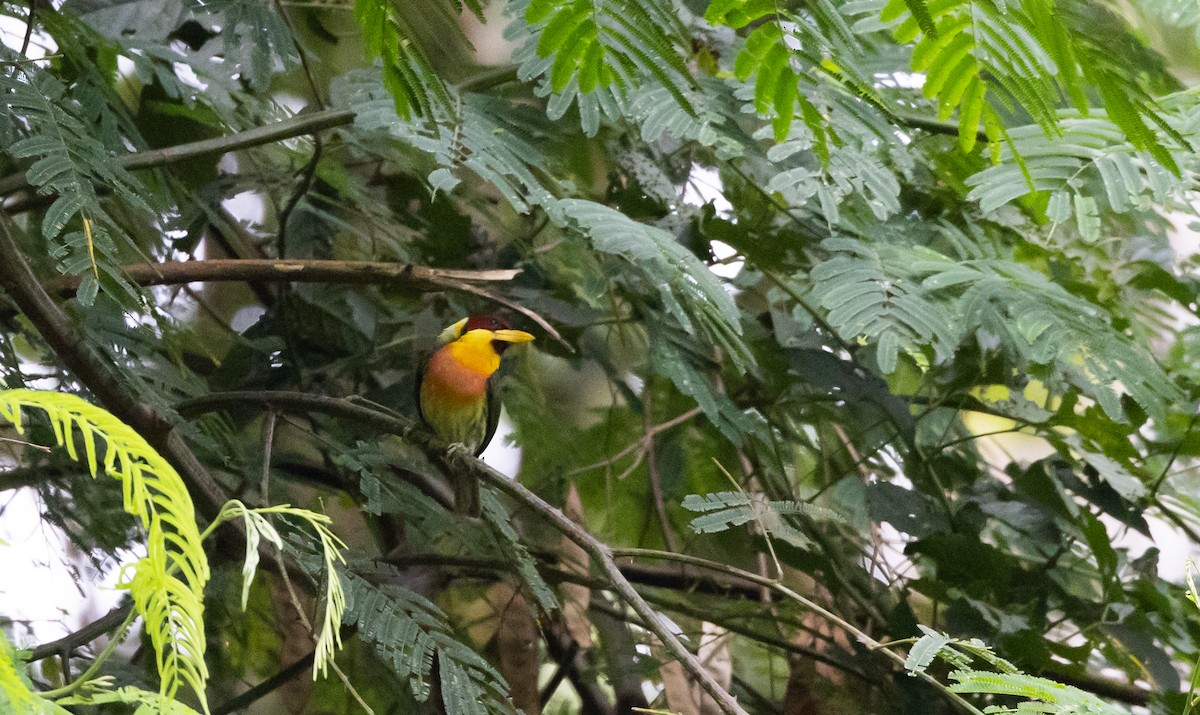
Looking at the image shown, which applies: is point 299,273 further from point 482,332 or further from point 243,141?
point 482,332

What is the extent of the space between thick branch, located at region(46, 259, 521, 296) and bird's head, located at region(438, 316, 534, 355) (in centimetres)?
118

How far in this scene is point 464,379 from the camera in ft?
9.86

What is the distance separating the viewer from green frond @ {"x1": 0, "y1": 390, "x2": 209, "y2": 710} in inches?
30.3

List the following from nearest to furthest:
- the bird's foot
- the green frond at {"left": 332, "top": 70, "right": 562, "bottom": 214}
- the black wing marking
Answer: the green frond at {"left": 332, "top": 70, "right": 562, "bottom": 214} → the bird's foot → the black wing marking

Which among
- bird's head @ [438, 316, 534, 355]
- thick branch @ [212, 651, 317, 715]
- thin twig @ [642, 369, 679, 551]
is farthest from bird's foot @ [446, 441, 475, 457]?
thin twig @ [642, 369, 679, 551]

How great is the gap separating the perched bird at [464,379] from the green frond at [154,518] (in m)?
2.09

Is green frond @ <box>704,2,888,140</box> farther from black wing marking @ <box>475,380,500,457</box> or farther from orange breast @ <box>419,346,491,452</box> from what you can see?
black wing marking @ <box>475,380,500,457</box>

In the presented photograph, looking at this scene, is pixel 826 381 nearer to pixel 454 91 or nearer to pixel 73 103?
pixel 454 91

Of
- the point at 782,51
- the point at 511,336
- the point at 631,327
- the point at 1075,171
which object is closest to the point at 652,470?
the point at 631,327

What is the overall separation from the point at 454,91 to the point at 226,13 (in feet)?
1.79

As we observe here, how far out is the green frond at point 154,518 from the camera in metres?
0.77

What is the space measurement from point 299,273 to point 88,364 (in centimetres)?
35

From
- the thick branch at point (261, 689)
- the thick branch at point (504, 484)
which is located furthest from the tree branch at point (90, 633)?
the thick branch at point (504, 484)

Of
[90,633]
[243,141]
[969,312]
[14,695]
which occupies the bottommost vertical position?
[14,695]
